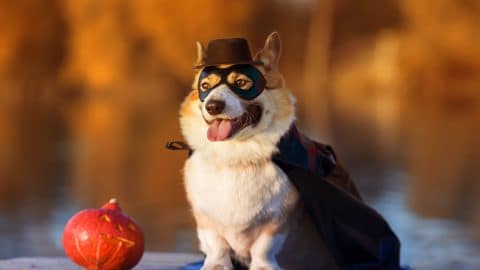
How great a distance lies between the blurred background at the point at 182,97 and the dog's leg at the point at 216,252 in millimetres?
987

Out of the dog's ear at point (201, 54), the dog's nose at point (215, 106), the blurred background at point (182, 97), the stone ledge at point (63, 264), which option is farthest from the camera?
the blurred background at point (182, 97)

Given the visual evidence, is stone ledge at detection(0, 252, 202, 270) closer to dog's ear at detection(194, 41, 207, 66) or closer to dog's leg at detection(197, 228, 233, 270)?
dog's leg at detection(197, 228, 233, 270)

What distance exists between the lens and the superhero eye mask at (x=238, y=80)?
1565mm

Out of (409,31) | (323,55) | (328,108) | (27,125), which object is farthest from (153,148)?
(323,55)

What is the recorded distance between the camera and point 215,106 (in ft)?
4.95

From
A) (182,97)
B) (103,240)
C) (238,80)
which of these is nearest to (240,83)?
(238,80)

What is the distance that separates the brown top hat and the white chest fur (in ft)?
0.65

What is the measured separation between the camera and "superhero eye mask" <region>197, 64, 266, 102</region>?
1565mm

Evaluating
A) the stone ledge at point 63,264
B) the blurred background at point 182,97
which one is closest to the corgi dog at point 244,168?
the stone ledge at point 63,264

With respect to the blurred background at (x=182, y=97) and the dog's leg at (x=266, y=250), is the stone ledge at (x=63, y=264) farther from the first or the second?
the blurred background at (x=182, y=97)

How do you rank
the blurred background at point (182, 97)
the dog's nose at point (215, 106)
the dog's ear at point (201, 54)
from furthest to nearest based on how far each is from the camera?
the blurred background at point (182, 97), the dog's ear at point (201, 54), the dog's nose at point (215, 106)

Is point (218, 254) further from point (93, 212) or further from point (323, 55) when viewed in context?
point (323, 55)

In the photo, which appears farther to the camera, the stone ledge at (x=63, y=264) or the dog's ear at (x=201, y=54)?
the stone ledge at (x=63, y=264)

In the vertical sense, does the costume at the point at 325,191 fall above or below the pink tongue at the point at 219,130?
below
